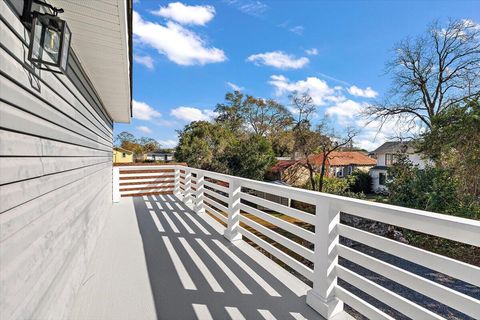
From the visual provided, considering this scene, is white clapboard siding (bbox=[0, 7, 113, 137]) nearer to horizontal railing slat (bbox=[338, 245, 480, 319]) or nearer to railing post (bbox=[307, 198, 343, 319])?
railing post (bbox=[307, 198, 343, 319])

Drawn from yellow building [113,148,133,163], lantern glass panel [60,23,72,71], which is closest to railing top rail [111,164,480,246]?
lantern glass panel [60,23,72,71]

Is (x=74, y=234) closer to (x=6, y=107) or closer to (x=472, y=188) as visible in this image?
(x=6, y=107)

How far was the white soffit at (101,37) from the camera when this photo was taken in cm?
187

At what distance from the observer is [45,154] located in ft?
5.39

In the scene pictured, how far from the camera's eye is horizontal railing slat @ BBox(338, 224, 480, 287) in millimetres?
1255

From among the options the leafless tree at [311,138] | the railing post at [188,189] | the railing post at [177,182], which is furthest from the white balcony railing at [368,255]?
the leafless tree at [311,138]

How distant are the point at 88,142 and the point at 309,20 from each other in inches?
546

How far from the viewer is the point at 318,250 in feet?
7.07

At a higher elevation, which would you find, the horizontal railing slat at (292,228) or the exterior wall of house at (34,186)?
the exterior wall of house at (34,186)

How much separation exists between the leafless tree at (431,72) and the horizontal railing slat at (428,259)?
1679cm

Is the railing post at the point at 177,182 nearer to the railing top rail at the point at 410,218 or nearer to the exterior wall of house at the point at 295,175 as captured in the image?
the railing top rail at the point at 410,218

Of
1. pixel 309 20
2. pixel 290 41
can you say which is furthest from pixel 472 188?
pixel 290 41

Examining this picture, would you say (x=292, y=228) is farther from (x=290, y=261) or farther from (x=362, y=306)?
(x=362, y=306)

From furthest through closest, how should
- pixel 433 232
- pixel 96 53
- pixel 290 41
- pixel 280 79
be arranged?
pixel 280 79 < pixel 290 41 < pixel 96 53 < pixel 433 232
